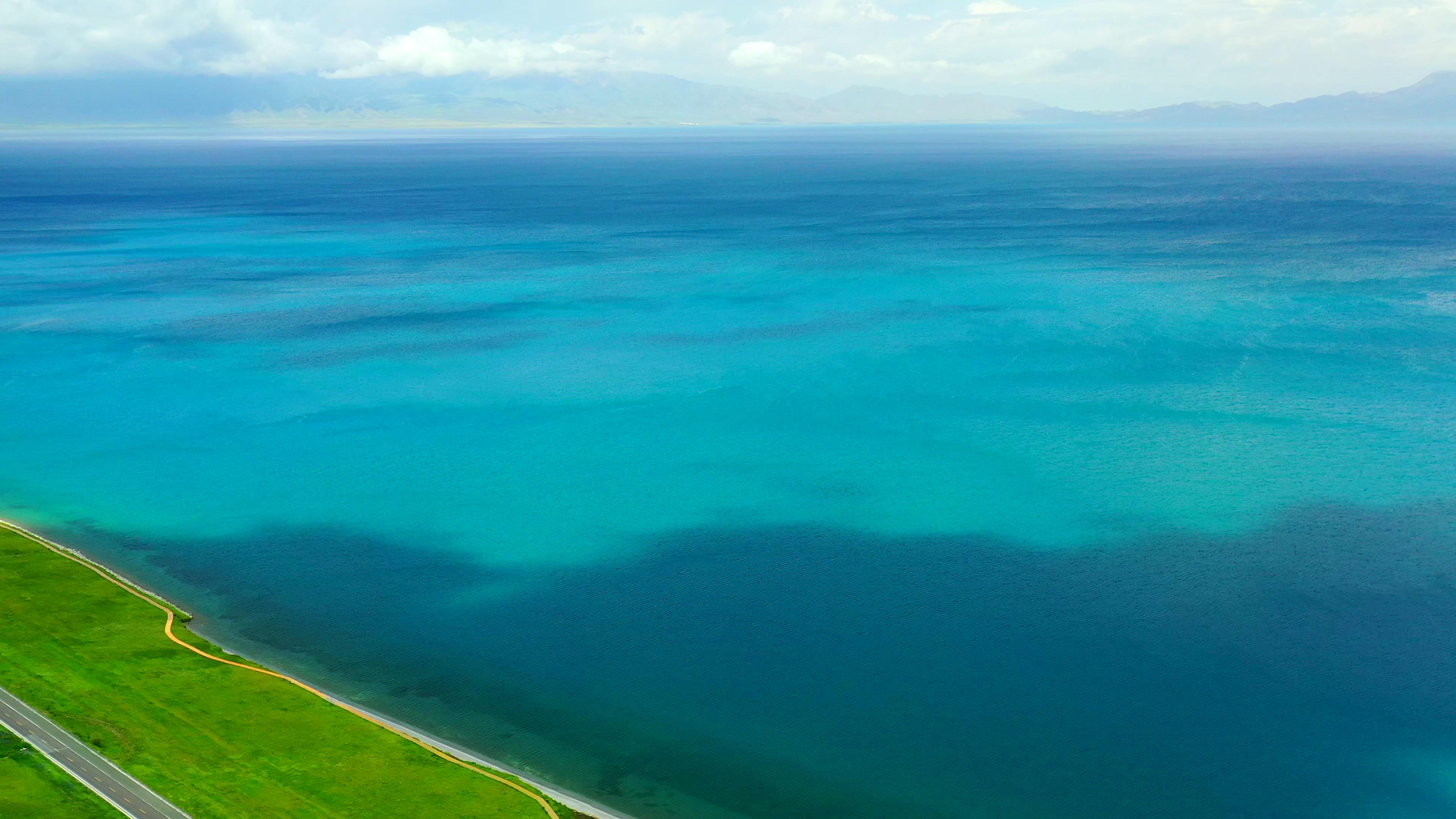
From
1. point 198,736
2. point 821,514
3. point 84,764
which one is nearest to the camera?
point 84,764

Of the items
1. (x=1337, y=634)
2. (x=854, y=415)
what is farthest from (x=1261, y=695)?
(x=854, y=415)

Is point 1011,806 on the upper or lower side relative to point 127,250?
lower

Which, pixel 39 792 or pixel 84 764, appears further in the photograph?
pixel 84 764

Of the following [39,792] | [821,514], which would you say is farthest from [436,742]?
[821,514]

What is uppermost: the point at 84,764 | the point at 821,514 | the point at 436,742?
the point at 821,514

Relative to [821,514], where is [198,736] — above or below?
below

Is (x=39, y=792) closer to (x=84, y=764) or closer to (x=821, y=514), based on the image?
(x=84, y=764)

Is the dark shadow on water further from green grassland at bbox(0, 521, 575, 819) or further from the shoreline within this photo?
green grassland at bbox(0, 521, 575, 819)

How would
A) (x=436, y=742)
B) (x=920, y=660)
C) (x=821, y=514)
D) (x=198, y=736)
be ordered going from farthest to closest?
(x=821, y=514), (x=920, y=660), (x=436, y=742), (x=198, y=736)

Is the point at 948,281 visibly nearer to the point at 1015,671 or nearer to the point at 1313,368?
the point at 1313,368
